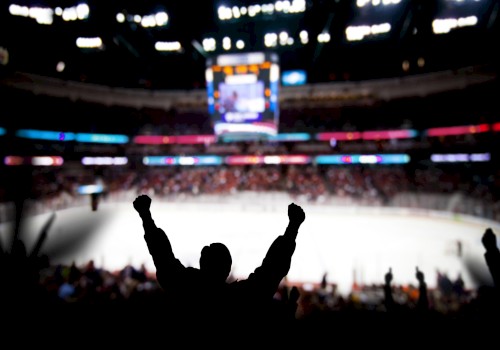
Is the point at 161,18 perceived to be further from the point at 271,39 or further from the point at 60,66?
the point at 60,66

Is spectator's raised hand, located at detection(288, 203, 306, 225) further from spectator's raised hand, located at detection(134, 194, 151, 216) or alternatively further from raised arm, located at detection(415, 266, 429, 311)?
raised arm, located at detection(415, 266, 429, 311)

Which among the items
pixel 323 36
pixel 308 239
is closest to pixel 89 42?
pixel 323 36

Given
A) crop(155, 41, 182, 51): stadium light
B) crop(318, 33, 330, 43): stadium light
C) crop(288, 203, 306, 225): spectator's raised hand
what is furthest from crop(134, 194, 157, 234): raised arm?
crop(155, 41, 182, 51): stadium light

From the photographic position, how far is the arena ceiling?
1041 centimetres

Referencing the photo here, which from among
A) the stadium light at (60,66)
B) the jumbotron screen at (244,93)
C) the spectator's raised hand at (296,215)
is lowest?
the spectator's raised hand at (296,215)

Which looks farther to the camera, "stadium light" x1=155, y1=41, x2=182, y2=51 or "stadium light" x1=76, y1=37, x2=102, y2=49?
"stadium light" x1=155, y1=41, x2=182, y2=51

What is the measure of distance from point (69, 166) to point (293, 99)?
18.4m

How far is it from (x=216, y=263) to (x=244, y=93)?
14.4 meters

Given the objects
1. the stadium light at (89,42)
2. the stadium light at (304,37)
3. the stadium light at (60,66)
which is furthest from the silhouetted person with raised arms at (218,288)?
the stadium light at (60,66)

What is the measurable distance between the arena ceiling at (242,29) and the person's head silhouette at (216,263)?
1062 centimetres

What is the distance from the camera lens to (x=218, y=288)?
1.23m

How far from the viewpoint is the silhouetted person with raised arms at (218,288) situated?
116 centimetres

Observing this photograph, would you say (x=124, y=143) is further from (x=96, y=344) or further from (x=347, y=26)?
(x=96, y=344)

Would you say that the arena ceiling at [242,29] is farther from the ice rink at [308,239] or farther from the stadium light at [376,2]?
the ice rink at [308,239]
